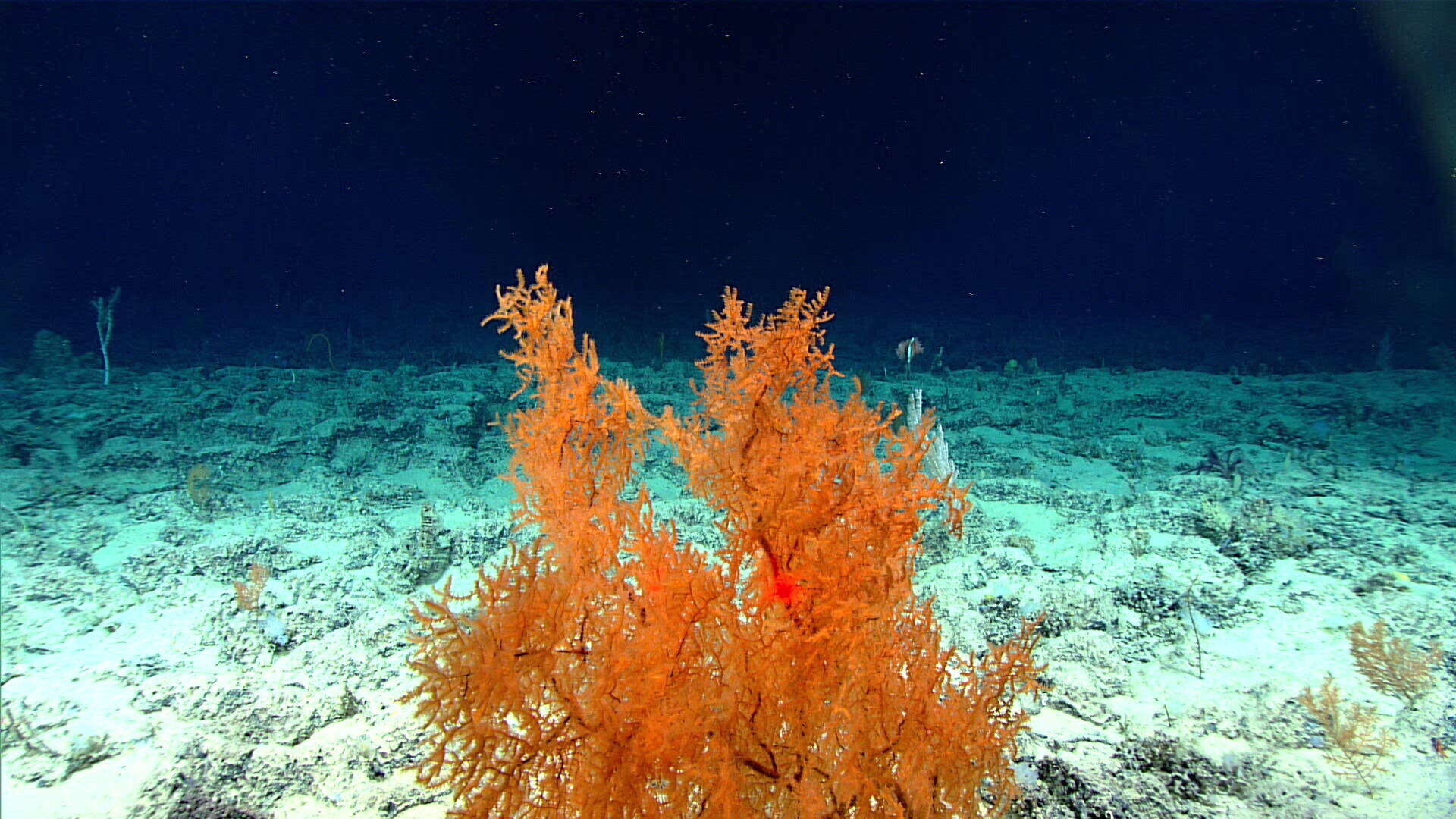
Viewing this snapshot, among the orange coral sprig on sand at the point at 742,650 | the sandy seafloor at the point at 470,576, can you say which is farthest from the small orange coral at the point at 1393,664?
the orange coral sprig on sand at the point at 742,650

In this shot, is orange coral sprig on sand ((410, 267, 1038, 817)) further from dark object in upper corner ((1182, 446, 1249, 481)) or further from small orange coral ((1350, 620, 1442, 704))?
dark object in upper corner ((1182, 446, 1249, 481))

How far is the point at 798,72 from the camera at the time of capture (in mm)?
34531

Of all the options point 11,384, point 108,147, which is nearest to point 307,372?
point 11,384

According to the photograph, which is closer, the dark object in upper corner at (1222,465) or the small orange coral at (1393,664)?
the small orange coral at (1393,664)

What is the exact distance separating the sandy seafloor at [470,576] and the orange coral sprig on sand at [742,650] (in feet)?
3.95

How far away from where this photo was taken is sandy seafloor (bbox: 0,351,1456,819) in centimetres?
266

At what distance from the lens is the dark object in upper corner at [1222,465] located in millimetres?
7036

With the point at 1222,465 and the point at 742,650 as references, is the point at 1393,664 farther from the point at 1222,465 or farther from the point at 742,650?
the point at 1222,465

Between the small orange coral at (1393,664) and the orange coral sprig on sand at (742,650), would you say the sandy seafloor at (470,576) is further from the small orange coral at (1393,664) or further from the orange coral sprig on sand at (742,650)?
the orange coral sprig on sand at (742,650)

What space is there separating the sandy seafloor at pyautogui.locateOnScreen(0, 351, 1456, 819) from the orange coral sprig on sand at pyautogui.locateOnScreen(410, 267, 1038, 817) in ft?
3.95

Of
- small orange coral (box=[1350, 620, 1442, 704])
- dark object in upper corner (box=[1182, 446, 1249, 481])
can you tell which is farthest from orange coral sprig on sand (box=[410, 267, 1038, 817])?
dark object in upper corner (box=[1182, 446, 1249, 481])

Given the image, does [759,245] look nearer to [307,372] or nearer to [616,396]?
[307,372]

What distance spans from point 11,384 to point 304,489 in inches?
383

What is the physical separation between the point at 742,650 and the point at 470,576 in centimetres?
370
